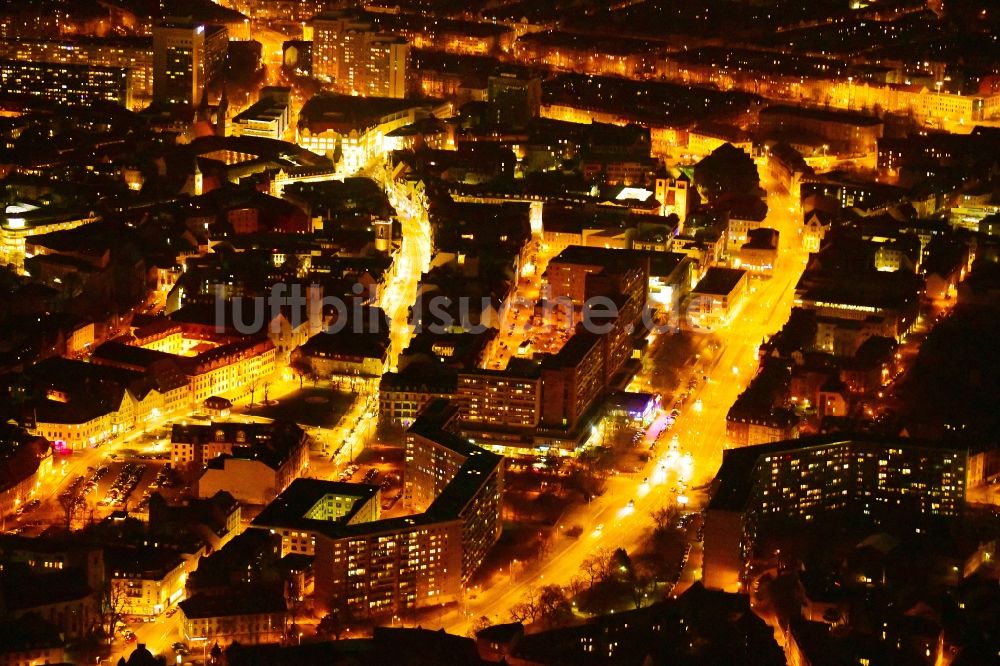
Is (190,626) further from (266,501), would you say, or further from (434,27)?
(434,27)

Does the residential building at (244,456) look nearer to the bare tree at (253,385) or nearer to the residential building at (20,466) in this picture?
the residential building at (20,466)

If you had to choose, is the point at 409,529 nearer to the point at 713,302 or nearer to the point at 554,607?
the point at 554,607

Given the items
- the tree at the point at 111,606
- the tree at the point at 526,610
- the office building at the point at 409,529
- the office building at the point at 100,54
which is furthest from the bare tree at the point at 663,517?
the office building at the point at 100,54

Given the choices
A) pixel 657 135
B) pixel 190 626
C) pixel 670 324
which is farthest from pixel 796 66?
pixel 190 626

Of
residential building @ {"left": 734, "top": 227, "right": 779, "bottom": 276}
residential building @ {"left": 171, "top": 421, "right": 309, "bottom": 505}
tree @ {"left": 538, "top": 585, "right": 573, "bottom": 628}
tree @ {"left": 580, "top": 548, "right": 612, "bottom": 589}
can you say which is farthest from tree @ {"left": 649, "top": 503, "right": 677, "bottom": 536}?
residential building @ {"left": 734, "top": 227, "right": 779, "bottom": 276}

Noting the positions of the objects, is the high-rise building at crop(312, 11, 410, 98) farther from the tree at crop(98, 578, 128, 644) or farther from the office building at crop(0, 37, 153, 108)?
the tree at crop(98, 578, 128, 644)

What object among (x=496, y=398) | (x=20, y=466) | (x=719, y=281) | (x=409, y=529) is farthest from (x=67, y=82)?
(x=409, y=529)
